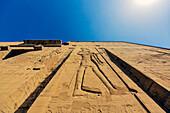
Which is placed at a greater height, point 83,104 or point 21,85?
point 21,85

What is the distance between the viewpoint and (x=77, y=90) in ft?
5.49

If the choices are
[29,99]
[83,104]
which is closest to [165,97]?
[83,104]

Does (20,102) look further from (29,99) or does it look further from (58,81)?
(58,81)

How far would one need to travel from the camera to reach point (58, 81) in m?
1.96

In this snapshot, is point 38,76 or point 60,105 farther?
point 38,76

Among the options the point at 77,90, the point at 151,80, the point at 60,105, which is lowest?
the point at 60,105

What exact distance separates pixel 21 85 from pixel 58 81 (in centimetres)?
87

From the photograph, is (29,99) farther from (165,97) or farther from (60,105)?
(165,97)

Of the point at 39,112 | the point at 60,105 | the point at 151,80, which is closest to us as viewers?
the point at 39,112

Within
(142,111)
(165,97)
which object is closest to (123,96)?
(142,111)

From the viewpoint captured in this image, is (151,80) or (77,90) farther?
(151,80)

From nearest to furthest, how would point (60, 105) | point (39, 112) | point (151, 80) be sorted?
point (39, 112)
point (60, 105)
point (151, 80)

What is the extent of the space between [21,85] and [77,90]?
1.42 metres

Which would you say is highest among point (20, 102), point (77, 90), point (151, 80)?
point (151, 80)
